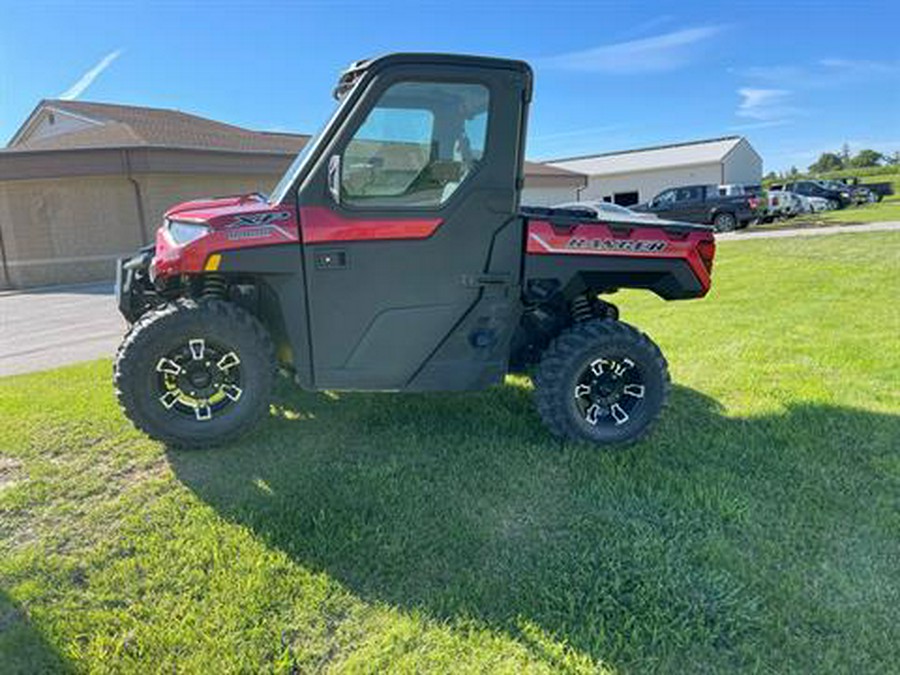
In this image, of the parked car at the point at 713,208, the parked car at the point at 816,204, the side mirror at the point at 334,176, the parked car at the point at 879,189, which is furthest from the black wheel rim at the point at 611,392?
the parked car at the point at 879,189

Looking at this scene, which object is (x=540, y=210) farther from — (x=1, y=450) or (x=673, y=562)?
(x=1, y=450)

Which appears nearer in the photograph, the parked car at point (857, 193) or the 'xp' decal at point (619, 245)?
the 'xp' decal at point (619, 245)

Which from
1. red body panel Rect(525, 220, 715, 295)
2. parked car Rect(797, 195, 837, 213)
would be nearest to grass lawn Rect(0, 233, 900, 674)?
red body panel Rect(525, 220, 715, 295)

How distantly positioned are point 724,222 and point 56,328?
2225 cm

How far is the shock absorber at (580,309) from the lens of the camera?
452 centimetres

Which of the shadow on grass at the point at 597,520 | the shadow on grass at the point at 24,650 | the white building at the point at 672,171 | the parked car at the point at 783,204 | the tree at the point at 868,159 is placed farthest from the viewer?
the tree at the point at 868,159

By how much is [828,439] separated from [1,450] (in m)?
5.57

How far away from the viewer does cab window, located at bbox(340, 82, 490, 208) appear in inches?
143

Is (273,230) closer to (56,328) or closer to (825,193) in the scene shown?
(56,328)

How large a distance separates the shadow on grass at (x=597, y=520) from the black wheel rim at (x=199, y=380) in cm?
33

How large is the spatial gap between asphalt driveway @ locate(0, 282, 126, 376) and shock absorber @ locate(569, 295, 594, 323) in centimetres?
568

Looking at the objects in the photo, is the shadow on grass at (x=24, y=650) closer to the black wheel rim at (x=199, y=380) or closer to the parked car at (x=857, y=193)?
the black wheel rim at (x=199, y=380)

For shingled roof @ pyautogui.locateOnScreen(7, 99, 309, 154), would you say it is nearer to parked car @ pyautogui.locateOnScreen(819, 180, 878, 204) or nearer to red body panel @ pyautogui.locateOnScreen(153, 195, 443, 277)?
red body panel @ pyautogui.locateOnScreen(153, 195, 443, 277)

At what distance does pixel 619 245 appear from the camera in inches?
158
